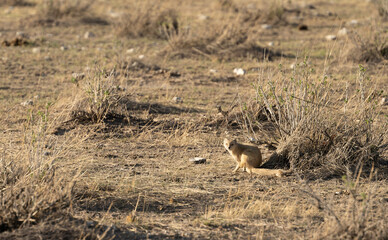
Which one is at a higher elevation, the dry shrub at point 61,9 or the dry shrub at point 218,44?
the dry shrub at point 61,9

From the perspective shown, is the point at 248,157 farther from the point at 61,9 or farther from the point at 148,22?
the point at 61,9

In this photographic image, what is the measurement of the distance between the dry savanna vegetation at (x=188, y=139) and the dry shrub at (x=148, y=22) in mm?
236

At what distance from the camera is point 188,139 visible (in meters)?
6.94

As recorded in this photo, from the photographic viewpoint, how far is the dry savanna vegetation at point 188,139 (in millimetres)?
4352

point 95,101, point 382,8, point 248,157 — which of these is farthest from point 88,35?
point 248,157

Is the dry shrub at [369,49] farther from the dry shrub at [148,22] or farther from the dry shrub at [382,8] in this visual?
the dry shrub at [148,22]

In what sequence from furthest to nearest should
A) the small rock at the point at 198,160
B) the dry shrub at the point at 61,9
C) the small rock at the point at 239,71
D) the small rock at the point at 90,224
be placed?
1. the dry shrub at the point at 61,9
2. the small rock at the point at 239,71
3. the small rock at the point at 198,160
4. the small rock at the point at 90,224

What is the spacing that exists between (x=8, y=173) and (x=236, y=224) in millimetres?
1973

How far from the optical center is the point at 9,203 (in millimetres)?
4051

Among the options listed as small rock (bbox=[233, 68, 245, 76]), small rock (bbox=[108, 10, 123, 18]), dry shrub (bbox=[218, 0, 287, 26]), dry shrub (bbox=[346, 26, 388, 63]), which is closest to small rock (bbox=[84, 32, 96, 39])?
small rock (bbox=[108, 10, 123, 18])

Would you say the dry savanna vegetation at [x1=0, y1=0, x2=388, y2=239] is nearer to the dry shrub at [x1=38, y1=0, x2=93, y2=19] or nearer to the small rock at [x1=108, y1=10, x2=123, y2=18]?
the dry shrub at [x1=38, y1=0, x2=93, y2=19]

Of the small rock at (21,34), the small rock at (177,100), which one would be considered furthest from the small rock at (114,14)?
the small rock at (177,100)

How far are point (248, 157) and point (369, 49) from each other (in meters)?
6.48

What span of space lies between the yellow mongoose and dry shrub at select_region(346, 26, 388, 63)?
6079 millimetres
